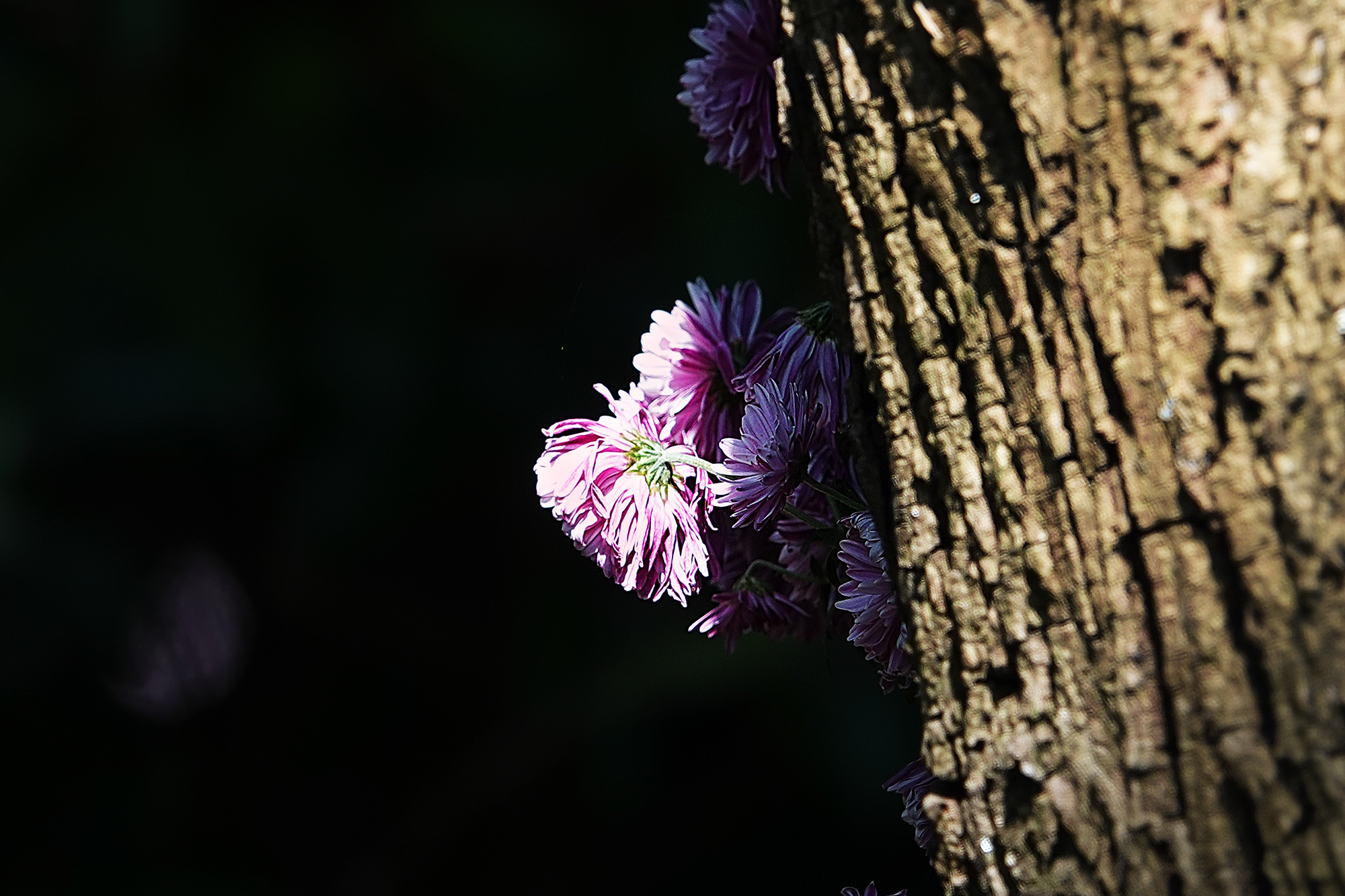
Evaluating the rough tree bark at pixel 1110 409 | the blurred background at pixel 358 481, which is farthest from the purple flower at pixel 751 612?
the blurred background at pixel 358 481

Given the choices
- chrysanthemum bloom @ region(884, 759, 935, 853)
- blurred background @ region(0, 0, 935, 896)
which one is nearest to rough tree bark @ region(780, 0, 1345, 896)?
chrysanthemum bloom @ region(884, 759, 935, 853)

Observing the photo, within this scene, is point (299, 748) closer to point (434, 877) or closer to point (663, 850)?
point (434, 877)

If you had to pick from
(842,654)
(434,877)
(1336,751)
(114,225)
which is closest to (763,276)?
(842,654)

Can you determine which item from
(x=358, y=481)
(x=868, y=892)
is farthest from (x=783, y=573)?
(x=358, y=481)

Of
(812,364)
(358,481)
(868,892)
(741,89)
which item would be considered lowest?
→ (868,892)

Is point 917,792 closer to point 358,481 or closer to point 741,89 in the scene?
point 741,89

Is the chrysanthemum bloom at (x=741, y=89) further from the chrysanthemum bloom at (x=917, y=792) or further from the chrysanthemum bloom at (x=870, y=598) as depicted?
the chrysanthemum bloom at (x=917, y=792)
